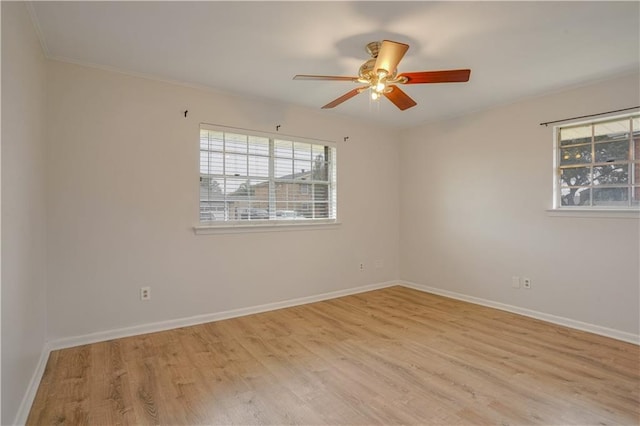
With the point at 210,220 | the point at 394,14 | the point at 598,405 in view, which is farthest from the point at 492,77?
the point at 210,220

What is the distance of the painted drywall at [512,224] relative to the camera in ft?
10.2

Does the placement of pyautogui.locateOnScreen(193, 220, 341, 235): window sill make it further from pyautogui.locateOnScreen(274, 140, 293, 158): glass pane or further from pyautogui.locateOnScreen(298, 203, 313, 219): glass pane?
pyautogui.locateOnScreen(274, 140, 293, 158): glass pane

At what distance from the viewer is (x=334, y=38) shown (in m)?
2.39

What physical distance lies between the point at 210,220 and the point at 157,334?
1.19m

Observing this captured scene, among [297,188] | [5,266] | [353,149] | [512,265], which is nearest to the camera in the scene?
[5,266]

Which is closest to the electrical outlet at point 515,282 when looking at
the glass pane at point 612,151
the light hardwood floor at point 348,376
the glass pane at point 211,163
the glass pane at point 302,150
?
the light hardwood floor at point 348,376

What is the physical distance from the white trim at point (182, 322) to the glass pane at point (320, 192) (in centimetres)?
126

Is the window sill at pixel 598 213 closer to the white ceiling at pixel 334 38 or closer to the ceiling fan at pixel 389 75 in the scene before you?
the white ceiling at pixel 334 38

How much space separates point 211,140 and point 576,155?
12.5 feet

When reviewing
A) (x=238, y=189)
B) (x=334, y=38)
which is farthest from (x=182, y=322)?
(x=334, y=38)

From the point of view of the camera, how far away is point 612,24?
223cm

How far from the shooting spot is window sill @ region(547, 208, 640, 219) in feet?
9.76

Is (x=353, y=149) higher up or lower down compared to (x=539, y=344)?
higher up

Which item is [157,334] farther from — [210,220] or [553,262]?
[553,262]
